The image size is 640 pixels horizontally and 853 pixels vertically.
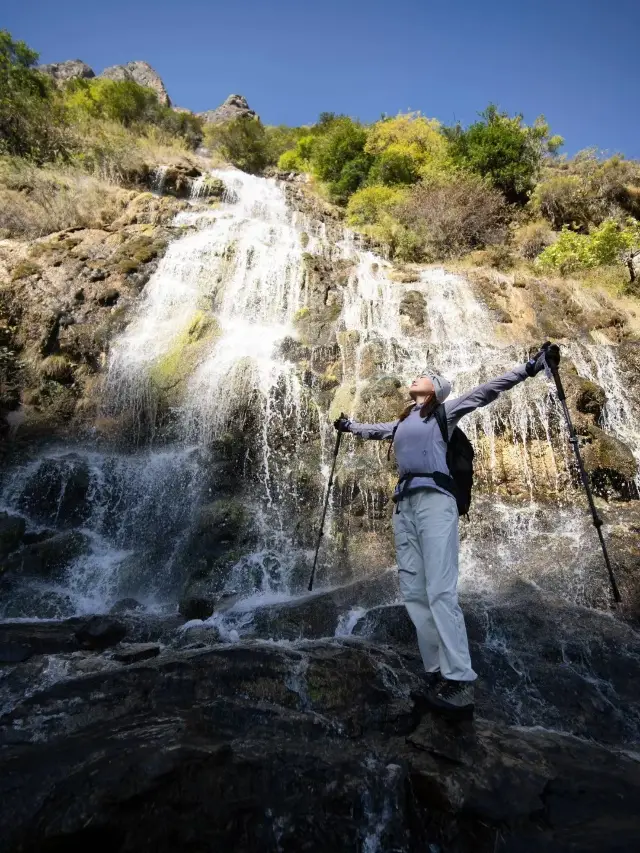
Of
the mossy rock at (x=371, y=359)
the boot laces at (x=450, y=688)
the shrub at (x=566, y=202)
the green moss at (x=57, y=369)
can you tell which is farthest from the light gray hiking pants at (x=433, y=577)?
the shrub at (x=566, y=202)

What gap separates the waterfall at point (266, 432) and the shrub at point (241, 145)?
54.0 feet

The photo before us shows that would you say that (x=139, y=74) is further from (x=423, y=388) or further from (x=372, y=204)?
(x=423, y=388)

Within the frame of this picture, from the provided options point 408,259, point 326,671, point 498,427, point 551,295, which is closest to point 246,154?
point 408,259

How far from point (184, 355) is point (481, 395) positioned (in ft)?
26.5

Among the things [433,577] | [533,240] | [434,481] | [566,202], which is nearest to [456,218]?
[533,240]

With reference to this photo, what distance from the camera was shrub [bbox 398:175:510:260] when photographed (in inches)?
652

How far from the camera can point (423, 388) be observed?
3.76 meters

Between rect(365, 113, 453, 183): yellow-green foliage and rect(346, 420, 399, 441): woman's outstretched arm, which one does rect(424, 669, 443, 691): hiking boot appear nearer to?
rect(346, 420, 399, 441): woman's outstretched arm

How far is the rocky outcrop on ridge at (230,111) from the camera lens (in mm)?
40856

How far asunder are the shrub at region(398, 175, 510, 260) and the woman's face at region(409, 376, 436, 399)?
1389 centimetres

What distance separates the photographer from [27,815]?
207 centimetres

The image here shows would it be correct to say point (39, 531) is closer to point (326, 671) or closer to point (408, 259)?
point (326, 671)

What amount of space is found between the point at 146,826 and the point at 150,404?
26.5ft

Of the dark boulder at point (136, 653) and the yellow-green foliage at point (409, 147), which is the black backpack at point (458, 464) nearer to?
the dark boulder at point (136, 653)
